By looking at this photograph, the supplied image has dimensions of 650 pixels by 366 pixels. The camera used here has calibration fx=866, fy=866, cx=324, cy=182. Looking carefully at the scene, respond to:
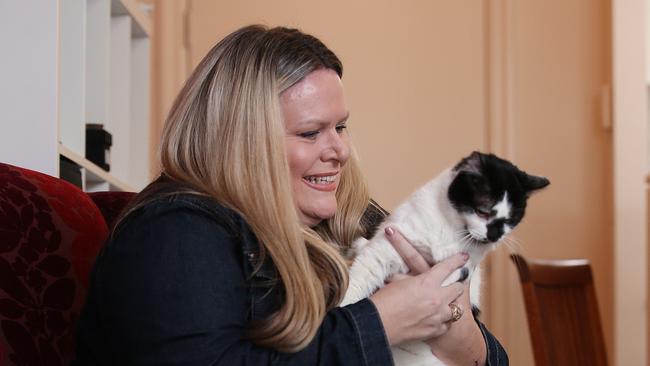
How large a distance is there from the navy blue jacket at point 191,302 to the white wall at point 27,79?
0.49 meters

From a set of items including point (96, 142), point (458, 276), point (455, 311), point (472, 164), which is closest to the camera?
point (455, 311)

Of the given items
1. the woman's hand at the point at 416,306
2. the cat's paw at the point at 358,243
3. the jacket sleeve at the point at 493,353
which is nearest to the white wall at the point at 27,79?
the cat's paw at the point at 358,243

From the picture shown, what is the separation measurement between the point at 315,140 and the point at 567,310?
1.10 m

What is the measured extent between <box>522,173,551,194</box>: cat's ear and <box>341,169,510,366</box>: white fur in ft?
0.19

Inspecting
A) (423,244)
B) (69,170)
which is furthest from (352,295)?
(69,170)

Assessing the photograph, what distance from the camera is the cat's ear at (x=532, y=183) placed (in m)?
1.60

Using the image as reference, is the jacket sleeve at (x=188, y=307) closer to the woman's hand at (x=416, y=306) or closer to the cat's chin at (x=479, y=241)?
the woman's hand at (x=416, y=306)

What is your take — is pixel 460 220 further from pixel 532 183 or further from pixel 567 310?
pixel 567 310

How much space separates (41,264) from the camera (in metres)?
1.28

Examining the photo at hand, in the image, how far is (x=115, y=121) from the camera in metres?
2.54

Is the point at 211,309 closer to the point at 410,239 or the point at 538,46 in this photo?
the point at 410,239

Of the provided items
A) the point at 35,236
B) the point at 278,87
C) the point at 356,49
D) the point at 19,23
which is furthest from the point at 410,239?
the point at 356,49

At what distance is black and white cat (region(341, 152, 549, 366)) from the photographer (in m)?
1.51

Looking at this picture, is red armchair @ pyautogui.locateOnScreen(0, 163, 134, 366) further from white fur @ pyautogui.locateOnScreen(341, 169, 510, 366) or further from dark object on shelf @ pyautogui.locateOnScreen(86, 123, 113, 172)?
dark object on shelf @ pyautogui.locateOnScreen(86, 123, 113, 172)
